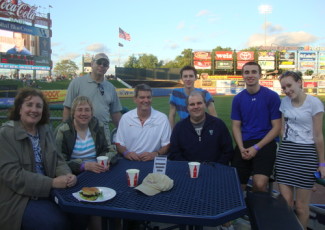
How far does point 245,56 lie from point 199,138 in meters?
50.3

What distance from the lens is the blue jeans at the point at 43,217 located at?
2.15 meters

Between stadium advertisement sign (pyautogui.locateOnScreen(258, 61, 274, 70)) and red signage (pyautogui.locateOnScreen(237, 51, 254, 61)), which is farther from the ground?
red signage (pyautogui.locateOnScreen(237, 51, 254, 61))

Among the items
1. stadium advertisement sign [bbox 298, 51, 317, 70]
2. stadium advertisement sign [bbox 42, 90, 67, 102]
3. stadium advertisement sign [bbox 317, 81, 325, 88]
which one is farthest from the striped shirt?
stadium advertisement sign [bbox 298, 51, 317, 70]

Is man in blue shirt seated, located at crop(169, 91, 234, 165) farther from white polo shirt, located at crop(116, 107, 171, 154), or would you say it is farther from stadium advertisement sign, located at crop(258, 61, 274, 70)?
stadium advertisement sign, located at crop(258, 61, 274, 70)

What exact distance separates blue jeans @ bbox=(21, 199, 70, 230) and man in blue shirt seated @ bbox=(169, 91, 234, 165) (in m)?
1.36

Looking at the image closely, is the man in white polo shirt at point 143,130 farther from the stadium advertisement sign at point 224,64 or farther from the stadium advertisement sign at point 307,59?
the stadium advertisement sign at point 307,59

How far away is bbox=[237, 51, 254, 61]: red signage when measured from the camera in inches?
1965

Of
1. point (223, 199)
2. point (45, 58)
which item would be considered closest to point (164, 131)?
point (223, 199)

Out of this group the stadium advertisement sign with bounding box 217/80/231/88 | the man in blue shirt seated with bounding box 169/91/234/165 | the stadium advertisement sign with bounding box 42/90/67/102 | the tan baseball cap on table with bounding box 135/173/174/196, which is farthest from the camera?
the stadium advertisement sign with bounding box 217/80/231/88

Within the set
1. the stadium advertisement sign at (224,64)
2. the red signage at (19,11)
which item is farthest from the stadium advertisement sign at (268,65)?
the red signage at (19,11)

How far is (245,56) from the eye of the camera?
50.3 m

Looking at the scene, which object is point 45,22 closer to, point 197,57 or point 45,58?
point 45,58

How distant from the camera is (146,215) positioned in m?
1.76

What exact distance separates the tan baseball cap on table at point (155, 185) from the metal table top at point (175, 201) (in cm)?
3
